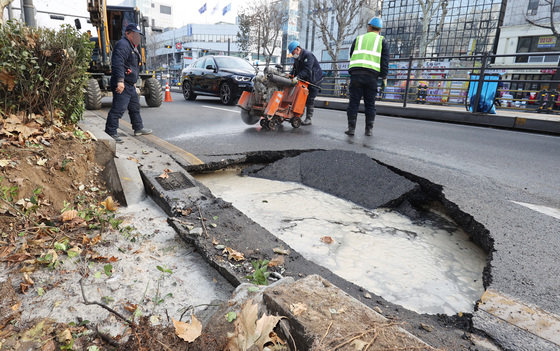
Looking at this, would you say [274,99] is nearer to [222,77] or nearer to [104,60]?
[104,60]

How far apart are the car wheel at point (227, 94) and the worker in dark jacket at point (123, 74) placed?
6.81m

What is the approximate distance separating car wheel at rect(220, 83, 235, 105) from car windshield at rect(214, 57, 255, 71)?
0.78 m

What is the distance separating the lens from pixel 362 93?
646 cm

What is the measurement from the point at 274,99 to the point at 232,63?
271 inches

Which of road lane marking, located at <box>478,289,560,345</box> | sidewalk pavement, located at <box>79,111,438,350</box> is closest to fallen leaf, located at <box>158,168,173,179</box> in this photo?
sidewalk pavement, located at <box>79,111,438,350</box>

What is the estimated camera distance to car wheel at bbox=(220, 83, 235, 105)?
1205 centimetres

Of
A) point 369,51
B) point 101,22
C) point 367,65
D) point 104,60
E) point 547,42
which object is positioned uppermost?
point 547,42

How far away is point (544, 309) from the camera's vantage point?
1684 mm

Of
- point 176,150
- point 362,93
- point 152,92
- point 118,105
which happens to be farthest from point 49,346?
point 152,92

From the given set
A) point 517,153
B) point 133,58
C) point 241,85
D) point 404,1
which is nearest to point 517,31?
point 404,1

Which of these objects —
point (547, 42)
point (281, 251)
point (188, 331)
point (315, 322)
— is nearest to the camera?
point (315, 322)

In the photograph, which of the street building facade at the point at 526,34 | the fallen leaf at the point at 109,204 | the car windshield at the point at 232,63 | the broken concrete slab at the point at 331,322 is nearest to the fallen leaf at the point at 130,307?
the broken concrete slab at the point at 331,322

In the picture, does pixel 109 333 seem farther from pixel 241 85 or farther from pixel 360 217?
pixel 241 85

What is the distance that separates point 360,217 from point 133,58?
407 cm
